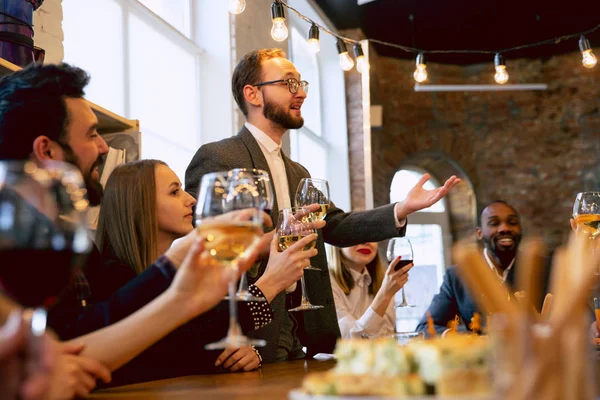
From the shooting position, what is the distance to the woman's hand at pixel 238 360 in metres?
1.71

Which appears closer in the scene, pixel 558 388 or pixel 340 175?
pixel 558 388

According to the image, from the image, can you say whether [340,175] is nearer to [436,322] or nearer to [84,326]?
[436,322]

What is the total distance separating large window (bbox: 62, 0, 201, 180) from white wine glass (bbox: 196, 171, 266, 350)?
7.97 ft

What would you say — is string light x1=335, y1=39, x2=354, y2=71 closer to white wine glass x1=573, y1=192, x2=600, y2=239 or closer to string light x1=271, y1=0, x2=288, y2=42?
string light x1=271, y1=0, x2=288, y2=42

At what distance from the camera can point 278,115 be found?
2877 mm

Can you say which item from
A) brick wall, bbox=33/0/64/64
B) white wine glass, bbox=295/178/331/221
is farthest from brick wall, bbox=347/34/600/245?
white wine glass, bbox=295/178/331/221

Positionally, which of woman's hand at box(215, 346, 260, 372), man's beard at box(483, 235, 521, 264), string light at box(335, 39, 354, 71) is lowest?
woman's hand at box(215, 346, 260, 372)

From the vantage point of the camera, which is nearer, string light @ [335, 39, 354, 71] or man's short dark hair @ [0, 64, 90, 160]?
man's short dark hair @ [0, 64, 90, 160]

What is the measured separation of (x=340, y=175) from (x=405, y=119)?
147 cm

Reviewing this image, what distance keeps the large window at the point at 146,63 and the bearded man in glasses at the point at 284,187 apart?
2.63 ft

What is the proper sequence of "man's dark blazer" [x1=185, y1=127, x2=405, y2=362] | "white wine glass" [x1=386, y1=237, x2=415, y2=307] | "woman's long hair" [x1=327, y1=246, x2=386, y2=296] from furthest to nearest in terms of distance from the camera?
"woman's long hair" [x1=327, y1=246, x2=386, y2=296]
"white wine glass" [x1=386, y1=237, x2=415, y2=307]
"man's dark blazer" [x1=185, y1=127, x2=405, y2=362]

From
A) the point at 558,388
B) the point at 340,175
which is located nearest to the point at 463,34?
the point at 340,175

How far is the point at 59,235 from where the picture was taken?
740 millimetres

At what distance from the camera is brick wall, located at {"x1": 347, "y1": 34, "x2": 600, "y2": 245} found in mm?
8250
